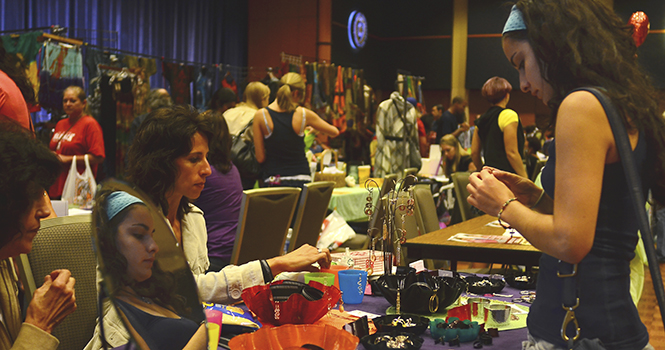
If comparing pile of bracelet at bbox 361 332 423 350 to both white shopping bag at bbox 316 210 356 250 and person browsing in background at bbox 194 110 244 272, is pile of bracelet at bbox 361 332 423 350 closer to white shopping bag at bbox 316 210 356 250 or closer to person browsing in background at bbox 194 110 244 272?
person browsing in background at bbox 194 110 244 272

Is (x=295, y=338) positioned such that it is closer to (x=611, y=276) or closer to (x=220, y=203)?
(x=611, y=276)

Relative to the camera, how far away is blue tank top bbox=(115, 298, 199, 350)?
A: 25.4 inches

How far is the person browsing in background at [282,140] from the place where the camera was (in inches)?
176

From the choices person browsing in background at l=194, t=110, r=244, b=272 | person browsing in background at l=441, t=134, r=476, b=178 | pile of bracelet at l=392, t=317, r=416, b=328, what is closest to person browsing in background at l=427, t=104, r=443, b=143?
person browsing in background at l=441, t=134, r=476, b=178

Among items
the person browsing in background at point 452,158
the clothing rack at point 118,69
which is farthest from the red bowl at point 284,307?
the person browsing in background at point 452,158

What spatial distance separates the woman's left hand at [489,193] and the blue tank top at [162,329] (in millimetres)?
Answer: 766

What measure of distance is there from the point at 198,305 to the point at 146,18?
1182cm

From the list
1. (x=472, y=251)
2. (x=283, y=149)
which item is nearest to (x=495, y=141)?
(x=283, y=149)

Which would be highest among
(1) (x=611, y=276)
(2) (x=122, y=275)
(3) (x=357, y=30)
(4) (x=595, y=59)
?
(3) (x=357, y=30)

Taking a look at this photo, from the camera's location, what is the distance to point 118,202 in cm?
65

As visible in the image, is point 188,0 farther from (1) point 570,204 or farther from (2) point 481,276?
(1) point 570,204

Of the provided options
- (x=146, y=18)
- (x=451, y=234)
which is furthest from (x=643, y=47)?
(x=451, y=234)

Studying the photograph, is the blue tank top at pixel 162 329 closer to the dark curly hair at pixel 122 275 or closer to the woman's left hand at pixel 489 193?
the dark curly hair at pixel 122 275

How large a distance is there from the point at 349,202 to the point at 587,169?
13.2 feet
